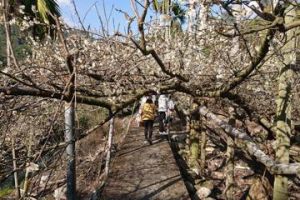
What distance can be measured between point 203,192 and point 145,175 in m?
1.25

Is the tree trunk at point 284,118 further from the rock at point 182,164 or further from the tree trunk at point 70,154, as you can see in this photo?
the rock at point 182,164

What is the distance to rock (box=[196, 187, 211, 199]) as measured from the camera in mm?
6316

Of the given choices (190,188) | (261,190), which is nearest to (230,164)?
(261,190)


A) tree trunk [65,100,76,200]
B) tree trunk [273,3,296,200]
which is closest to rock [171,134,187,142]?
tree trunk [273,3,296,200]

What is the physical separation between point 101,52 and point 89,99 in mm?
1615

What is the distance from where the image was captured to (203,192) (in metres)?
6.41

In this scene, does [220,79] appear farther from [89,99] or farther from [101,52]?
[89,99]

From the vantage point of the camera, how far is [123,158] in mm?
7984

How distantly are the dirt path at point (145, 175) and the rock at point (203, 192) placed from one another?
19.8 inches

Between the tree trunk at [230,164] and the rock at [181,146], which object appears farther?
the rock at [181,146]

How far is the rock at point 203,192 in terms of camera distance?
249 inches

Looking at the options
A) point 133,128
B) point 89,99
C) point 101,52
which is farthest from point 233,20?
point 133,128

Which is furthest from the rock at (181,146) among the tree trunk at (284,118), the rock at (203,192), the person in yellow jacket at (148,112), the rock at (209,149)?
the tree trunk at (284,118)

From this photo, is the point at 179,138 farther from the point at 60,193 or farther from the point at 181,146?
the point at 60,193
